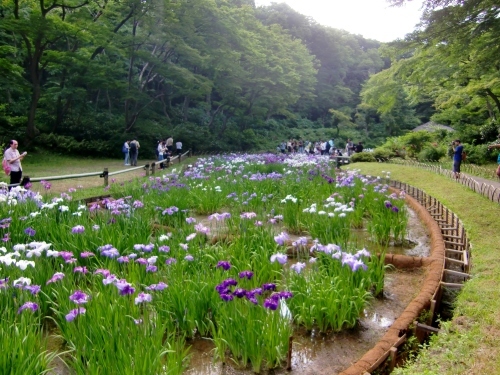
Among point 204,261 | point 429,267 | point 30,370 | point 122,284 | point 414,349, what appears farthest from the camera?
point 429,267

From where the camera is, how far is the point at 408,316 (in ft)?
10.4

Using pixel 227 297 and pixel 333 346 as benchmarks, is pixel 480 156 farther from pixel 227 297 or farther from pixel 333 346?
pixel 227 297

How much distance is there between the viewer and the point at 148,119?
82.7 ft

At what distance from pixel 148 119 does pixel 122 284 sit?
23.6 meters

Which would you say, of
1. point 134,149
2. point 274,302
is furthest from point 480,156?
point 274,302

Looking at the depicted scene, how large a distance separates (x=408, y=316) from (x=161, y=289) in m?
1.90

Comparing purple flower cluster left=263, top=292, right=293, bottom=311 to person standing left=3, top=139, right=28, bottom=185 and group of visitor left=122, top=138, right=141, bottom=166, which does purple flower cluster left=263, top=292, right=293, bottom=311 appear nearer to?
person standing left=3, top=139, right=28, bottom=185

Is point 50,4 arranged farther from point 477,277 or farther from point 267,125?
point 267,125

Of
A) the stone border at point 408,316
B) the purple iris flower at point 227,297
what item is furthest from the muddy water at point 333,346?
the purple iris flower at point 227,297

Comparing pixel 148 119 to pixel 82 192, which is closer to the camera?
pixel 82 192

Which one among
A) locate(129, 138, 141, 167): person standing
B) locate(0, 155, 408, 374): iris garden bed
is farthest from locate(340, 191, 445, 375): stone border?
locate(129, 138, 141, 167): person standing

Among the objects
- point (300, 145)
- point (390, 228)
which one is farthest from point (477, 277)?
point (300, 145)

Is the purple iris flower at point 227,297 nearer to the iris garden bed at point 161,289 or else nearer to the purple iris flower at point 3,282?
the iris garden bed at point 161,289

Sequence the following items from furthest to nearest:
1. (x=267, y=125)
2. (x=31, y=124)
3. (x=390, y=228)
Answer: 1. (x=267, y=125)
2. (x=31, y=124)
3. (x=390, y=228)
